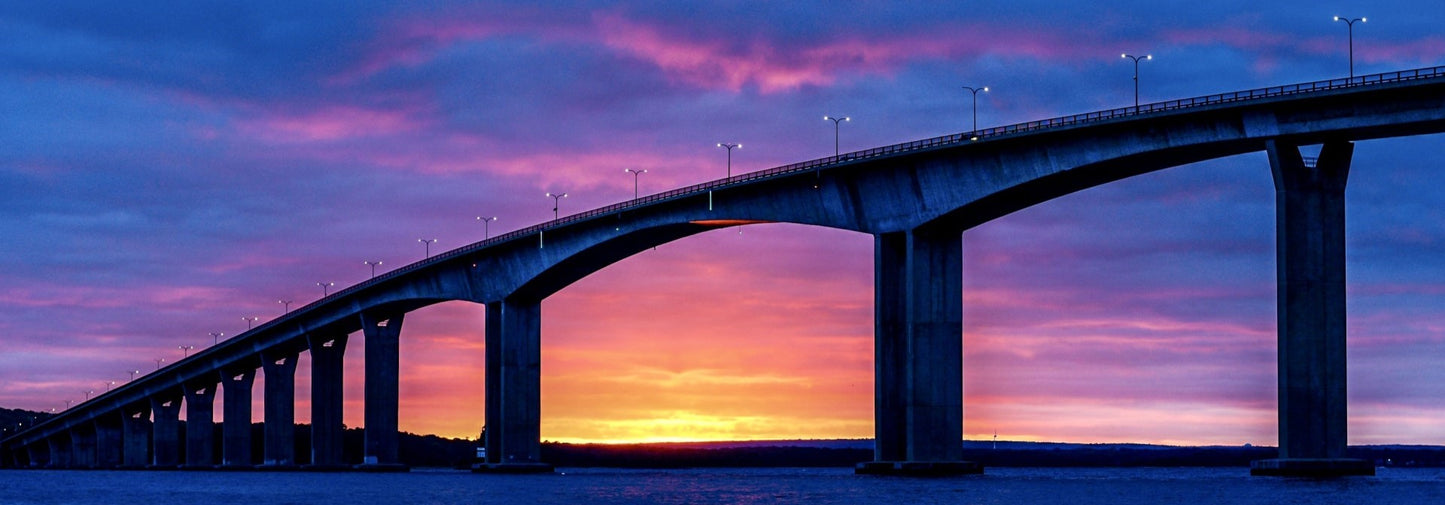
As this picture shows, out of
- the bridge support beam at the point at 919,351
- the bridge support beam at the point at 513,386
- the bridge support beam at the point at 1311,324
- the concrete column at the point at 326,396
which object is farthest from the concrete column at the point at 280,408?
the bridge support beam at the point at 1311,324

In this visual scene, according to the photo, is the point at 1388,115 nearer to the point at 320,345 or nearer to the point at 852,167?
the point at 852,167

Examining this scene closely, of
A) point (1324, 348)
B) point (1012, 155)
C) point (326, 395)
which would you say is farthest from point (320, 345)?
point (1324, 348)

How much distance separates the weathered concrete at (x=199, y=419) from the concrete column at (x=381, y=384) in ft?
136

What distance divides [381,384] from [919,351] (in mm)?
70697

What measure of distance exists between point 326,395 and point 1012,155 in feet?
302

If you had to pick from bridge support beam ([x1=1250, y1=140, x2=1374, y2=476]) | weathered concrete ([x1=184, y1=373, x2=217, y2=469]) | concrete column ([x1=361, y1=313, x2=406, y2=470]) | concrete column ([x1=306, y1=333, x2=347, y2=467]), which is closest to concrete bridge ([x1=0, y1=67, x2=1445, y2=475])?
bridge support beam ([x1=1250, y1=140, x2=1374, y2=476])

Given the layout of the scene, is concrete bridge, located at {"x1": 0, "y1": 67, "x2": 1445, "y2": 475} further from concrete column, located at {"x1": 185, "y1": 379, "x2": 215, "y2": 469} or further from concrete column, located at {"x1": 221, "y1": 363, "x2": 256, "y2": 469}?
concrete column, located at {"x1": 185, "y1": 379, "x2": 215, "y2": 469}

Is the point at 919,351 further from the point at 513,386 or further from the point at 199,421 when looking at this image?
the point at 199,421

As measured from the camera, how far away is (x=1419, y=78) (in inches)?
2859

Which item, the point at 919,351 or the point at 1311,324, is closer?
the point at 1311,324

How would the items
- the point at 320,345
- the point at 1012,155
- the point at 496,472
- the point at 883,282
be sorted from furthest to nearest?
1. the point at 320,345
2. the point at 496,472
3. the point at 883,282
4. the point at 1012,155

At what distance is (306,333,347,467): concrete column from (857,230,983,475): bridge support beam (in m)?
80.5

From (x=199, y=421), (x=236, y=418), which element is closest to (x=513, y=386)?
(x=236, y=418)

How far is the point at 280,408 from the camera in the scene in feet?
563
